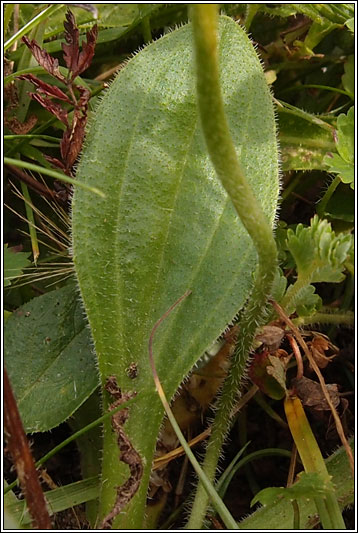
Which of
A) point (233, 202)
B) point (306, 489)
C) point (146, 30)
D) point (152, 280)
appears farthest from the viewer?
point (146, 30)

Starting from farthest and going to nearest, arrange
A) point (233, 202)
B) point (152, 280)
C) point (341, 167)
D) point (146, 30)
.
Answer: point (146, 30)
point (341, 167)
point (152, 280)
point (233, 202)

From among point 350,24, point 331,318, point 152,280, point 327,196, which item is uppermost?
point 350,24

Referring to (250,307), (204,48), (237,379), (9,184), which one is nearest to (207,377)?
(237,379)

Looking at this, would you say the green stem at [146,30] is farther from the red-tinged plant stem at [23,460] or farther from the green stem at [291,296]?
the red-tinged plant stem at [23,460]

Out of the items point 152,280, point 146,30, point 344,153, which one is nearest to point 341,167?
point 344,153

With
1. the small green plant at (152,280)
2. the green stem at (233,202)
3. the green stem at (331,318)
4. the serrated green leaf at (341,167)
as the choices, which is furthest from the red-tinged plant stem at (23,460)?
the serrated green leaf at (341,167)

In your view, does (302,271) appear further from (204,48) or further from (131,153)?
(204,48)

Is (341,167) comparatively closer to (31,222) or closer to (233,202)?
(233,202)
